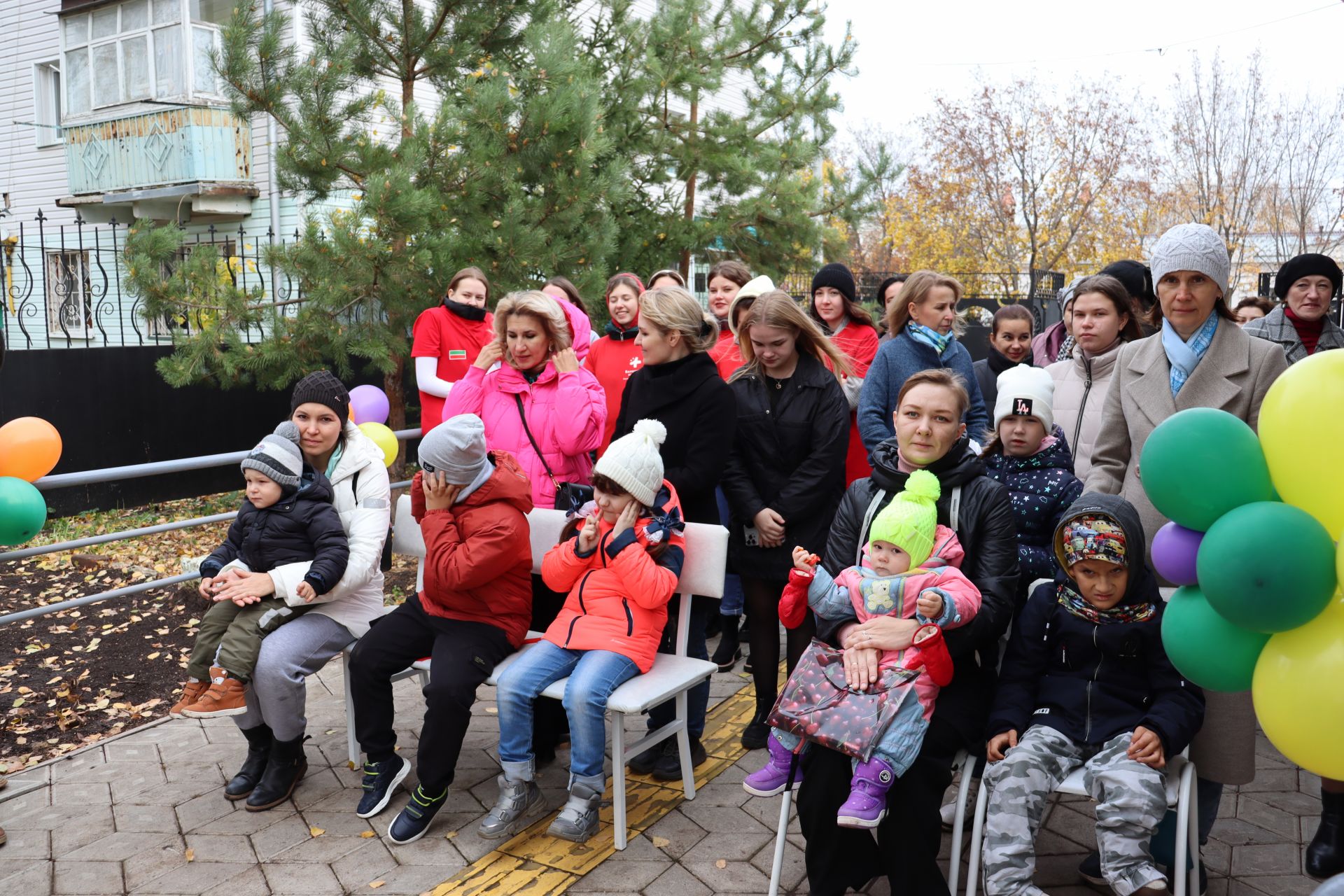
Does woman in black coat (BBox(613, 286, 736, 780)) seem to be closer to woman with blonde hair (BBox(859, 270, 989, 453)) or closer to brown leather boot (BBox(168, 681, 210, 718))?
woman with blonde hair (BBox(859, 270, 989, 453))

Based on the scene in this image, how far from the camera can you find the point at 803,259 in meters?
10.6

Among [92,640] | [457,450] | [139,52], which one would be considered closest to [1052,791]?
[457,450]

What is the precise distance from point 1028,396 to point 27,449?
3.82m

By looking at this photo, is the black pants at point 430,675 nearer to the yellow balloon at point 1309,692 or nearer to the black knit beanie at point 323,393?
the black knit beanie at point 323,393

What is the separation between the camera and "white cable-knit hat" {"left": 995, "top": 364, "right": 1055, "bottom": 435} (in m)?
3.66

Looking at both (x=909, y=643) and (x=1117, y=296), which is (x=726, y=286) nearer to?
(x=1117, y=296)

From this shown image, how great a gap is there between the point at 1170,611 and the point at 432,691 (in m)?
2.46

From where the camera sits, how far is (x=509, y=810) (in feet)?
12.0

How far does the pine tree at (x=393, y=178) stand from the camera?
6688 millimetres

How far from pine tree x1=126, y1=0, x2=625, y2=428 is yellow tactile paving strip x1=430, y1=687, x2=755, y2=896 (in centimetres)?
401

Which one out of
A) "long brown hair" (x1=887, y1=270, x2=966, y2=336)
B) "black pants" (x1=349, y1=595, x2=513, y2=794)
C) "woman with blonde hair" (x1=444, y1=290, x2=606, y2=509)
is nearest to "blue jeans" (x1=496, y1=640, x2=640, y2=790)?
"black pants" (x1=349, y1=595, x2=513, y2=794)

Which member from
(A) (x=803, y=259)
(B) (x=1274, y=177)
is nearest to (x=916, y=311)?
(A) (x=803, y=259)

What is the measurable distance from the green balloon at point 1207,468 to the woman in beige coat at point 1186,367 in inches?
36.0

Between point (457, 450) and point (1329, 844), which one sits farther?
point (457, 450)
